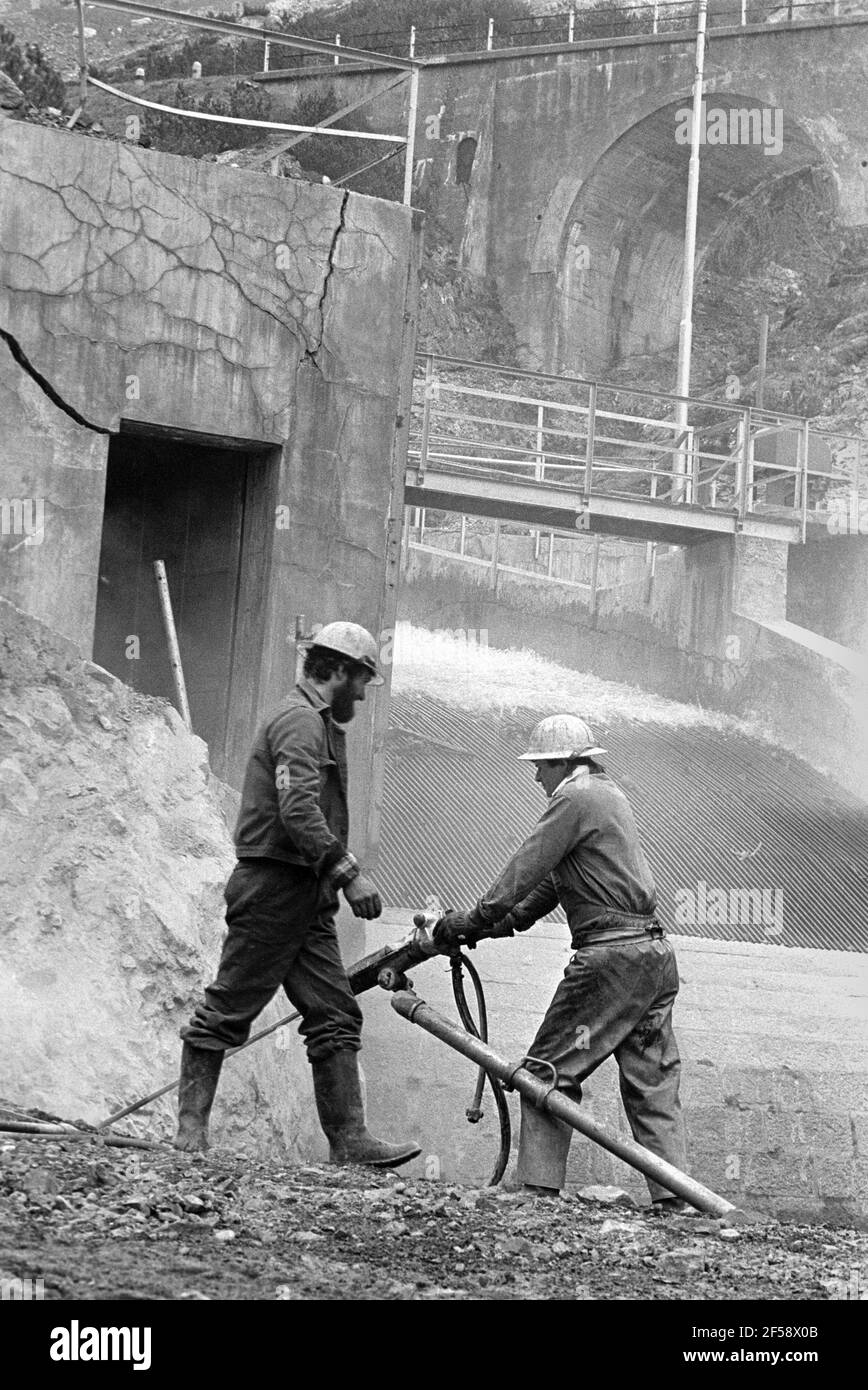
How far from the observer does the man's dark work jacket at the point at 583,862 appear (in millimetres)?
6703

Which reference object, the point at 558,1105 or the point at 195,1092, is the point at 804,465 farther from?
the point at 195,1092

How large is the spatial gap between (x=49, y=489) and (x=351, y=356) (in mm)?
1890

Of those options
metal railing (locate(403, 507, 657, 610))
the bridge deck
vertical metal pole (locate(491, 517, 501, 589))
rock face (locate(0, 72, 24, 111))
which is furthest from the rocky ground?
vertical metal pole (locate(491, 517, 501, 589))

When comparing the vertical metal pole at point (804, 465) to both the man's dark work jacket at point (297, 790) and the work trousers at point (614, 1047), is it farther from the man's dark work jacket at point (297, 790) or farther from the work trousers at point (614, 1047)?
the man's dark work jacket at point (297, 790)

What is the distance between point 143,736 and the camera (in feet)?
29.6

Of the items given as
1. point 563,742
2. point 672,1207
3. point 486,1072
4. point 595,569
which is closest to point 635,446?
point 595,569

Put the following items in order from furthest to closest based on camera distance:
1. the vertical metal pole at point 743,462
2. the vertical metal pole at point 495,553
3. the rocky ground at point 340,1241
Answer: the vertical metal pole at point 495,553 < the vertical metal pole at point 743,462 < the rocky ground at point 340,1241

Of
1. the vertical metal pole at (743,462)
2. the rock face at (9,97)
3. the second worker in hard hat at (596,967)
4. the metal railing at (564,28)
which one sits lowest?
the second worker in hard hat at (596,967)

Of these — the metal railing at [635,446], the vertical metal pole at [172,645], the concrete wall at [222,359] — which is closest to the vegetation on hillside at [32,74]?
the metal railing at [635,446]

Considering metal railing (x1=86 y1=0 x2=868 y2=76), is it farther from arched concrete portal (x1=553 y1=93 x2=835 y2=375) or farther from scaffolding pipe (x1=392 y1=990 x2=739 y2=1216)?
scaffolding pipe (x1=392 y1=990 x2=739 y2=1216)

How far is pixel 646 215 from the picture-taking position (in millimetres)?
41688

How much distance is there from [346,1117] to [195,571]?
5.17 meters

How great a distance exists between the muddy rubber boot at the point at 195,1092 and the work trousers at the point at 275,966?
4cm

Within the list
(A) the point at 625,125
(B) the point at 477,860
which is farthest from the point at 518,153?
(B) the point at 477,860
